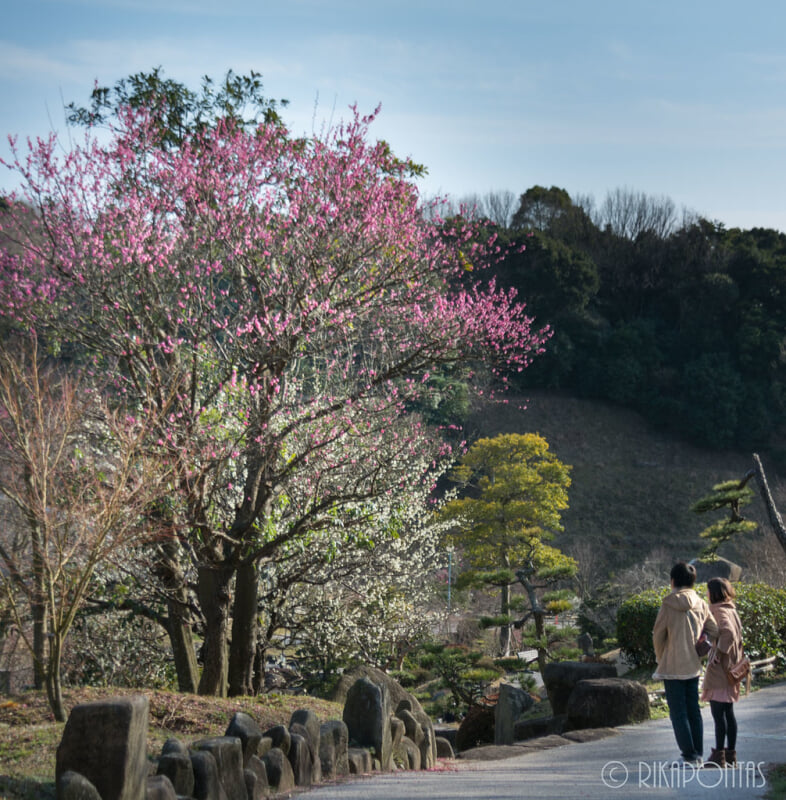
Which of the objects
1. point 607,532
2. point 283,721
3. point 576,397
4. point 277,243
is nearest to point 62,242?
point 277,243

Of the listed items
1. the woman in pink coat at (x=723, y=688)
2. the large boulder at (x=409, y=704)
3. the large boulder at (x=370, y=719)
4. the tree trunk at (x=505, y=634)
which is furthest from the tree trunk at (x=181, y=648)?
the tree trunk at (x=505, y=634)

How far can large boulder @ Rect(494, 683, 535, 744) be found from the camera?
10.4m

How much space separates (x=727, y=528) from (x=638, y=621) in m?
2.18

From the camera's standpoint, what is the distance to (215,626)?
8.57 m

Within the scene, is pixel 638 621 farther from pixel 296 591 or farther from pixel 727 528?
pixel 296 591

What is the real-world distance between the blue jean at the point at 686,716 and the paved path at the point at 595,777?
0.49 ft

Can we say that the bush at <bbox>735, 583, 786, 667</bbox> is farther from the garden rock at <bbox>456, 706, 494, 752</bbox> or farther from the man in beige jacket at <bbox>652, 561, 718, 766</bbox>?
the man in beige jacket at <bbox>652, 561, 718, 766</bbox>

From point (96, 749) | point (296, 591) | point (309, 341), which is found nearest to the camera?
point (96, 749)

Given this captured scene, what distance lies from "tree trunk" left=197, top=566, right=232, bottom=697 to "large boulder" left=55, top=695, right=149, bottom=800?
461 cm

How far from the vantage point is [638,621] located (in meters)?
13.2

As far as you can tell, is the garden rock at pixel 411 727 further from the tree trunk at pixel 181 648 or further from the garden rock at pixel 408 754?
the tree trunk at pixel 181 648

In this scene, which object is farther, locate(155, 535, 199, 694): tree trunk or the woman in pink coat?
locate(155, 535, 199, 694): tree trunk

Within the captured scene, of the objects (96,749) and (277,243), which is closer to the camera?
(96,749)

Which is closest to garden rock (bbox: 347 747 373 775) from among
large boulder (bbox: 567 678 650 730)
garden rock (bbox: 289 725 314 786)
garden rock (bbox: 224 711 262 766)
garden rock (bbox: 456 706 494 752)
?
garden rock (bbox: 289 725 314 786)
